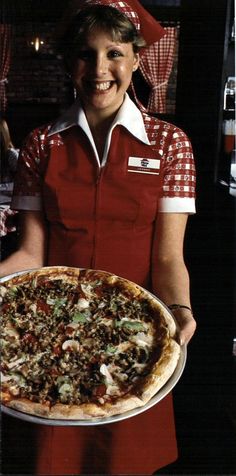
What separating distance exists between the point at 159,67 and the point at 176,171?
0.19 m

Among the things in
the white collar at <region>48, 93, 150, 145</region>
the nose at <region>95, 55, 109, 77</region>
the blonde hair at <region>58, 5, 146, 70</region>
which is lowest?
the white collar at <region>48, 93, 150, 145</region>

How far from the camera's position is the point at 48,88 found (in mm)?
894

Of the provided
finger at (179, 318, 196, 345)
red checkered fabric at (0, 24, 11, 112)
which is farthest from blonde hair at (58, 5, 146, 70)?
finger at (179, 318, 196, 345)

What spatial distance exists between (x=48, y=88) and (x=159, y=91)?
202 mm

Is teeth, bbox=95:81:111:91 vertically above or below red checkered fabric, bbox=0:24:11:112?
below

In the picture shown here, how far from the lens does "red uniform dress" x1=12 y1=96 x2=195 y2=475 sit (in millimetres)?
921

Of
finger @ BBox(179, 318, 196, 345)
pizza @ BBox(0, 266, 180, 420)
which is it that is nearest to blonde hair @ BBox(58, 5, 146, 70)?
pizza @ BBox(0, 266, 180, 420)

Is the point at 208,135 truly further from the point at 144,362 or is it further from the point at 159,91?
the point at 144,362

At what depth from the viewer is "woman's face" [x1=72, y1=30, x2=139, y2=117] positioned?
86cm

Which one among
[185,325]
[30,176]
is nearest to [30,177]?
[30,176]

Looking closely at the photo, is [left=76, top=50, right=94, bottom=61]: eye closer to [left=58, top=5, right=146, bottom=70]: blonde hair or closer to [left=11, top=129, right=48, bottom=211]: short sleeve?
[left=58, top=5, right=146, bottom=70]: blonde hair

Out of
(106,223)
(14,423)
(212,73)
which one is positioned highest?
(212,73)

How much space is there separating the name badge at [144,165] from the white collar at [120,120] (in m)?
0.04

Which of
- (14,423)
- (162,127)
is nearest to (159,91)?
(162,127)
